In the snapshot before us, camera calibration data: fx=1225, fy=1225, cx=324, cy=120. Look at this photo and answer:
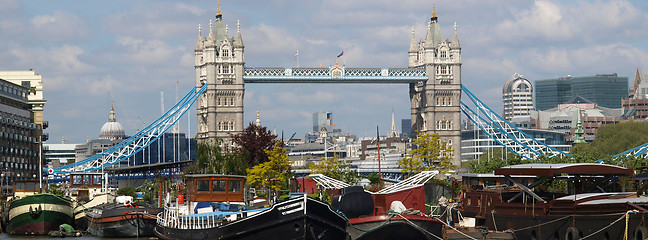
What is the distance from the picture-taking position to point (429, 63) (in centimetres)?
17962

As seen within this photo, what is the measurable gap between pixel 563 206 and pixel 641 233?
5.29 metres

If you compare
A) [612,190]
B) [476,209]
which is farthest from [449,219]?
[612,190]

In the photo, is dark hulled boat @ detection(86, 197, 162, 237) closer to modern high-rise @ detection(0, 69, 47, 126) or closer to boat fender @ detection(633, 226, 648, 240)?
boat fender @ detection(633, 226, 648, 240)

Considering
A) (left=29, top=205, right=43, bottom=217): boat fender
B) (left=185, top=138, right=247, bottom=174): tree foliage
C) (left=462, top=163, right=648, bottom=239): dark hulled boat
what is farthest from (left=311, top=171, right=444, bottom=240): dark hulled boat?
(left=185, top=138, right=247, bottom=174): tree foliage

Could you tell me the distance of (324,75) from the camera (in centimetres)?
16938

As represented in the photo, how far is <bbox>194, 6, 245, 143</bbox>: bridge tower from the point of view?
169 m

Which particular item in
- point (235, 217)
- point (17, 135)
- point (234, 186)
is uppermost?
point (17, 135)

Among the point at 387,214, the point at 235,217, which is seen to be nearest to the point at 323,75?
the point at 235,217

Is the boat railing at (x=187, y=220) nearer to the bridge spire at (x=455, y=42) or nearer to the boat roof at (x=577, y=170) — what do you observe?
the boat roof at (x=577, y=170)

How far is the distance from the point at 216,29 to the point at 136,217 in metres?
120

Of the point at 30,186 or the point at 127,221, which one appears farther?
the point at 30,186

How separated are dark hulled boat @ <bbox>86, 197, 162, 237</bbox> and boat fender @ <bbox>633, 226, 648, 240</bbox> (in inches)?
1068

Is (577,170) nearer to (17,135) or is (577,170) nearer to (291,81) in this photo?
(17,135)

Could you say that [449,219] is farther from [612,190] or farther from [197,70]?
[197,70]
